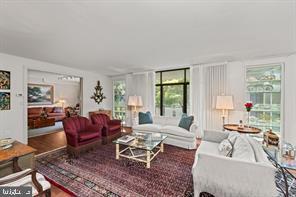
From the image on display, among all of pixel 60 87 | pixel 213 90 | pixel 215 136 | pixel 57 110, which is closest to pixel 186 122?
pixel 215 136

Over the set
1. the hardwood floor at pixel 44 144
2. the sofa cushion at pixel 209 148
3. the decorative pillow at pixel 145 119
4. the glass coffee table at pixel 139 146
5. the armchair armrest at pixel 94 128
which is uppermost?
the decorative pillow at pixel 145 119

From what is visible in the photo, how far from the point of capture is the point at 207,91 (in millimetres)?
4609

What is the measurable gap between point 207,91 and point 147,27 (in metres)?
3.24

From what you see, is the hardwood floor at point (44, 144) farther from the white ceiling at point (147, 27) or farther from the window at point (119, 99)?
the window at point (119, 99)

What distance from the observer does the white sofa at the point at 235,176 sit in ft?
4.85

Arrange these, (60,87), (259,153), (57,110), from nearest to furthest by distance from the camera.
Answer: (259,153), (57,110), (60,87)

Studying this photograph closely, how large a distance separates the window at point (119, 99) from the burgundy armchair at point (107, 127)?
2.36 meters

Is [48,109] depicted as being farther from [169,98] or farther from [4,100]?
[169,98]

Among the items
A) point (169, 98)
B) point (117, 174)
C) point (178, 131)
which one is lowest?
point (117, 174)

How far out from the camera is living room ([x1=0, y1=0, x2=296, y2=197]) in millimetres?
1733

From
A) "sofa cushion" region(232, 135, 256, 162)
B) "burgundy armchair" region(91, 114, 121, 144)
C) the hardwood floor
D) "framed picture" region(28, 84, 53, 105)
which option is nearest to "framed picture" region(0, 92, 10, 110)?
the hardwood floor

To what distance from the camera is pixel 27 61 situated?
4.01 m

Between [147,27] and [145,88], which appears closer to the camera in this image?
[147,27]

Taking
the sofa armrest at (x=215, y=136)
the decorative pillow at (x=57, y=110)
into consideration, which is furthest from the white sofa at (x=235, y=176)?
the decorative pillow at (x=57, y=110)
